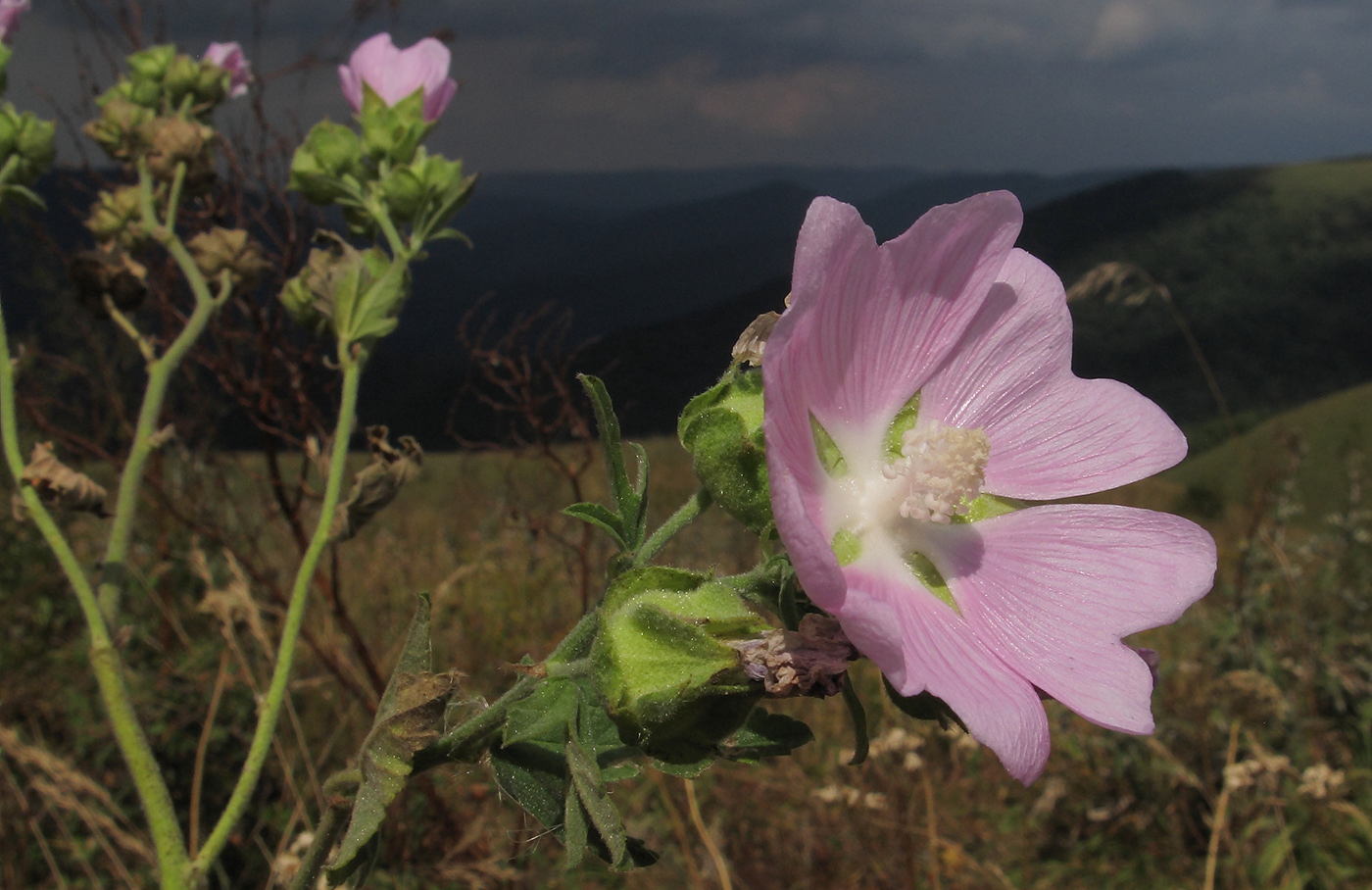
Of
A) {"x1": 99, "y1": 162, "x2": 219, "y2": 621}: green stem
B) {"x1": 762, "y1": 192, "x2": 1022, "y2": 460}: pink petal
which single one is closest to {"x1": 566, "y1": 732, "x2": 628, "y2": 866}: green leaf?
{"x1": 762, "y1": 192, "x2": 1022, "y2": 460}: pink petal

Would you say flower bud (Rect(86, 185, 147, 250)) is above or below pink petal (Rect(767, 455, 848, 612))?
above

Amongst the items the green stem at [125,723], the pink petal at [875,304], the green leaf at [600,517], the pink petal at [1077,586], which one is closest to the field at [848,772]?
the green stem at [125,723]

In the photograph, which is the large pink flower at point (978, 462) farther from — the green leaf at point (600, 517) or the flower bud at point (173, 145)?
the flower bud at point (173, 145)

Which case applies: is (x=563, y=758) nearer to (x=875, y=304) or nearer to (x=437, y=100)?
(x=875, y=304)

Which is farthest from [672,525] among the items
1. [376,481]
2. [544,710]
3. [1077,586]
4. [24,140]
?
[24,140]

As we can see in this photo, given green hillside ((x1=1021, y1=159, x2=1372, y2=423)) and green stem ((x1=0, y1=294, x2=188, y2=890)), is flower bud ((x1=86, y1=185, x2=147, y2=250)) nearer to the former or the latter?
green stem ((x1=0, y1=294, x2=188, y2=890))

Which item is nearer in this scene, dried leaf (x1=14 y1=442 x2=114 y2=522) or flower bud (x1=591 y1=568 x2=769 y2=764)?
flower bud (x1=591 y1=568 x2=769 y2=764)
